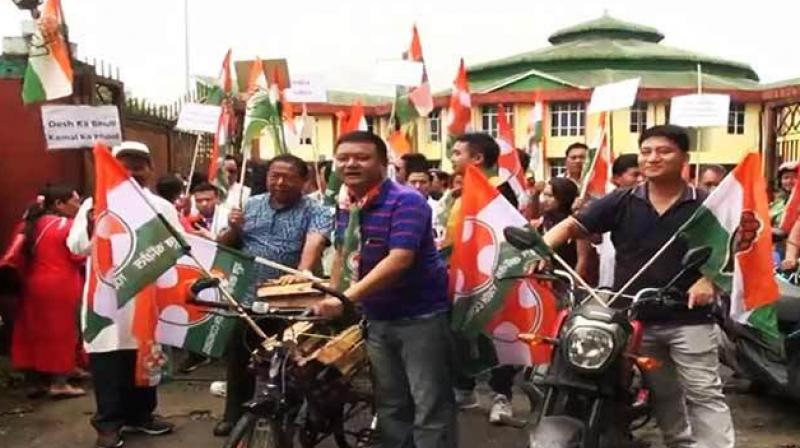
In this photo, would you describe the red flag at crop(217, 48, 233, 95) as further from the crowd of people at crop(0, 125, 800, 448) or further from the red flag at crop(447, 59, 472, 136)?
the crowd of people at crop(0, 125, 800, 448)

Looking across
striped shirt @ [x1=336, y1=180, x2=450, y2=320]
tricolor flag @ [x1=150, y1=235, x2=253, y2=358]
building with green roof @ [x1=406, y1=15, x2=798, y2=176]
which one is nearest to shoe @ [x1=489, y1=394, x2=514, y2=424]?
striped shirt @ [x1=336, y1=180, x2=450, y2=320]

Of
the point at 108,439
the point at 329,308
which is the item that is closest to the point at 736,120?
the point at 108,439

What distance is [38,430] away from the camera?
588cm

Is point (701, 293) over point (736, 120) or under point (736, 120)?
under

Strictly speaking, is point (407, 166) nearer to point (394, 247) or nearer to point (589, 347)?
point (394, 247)

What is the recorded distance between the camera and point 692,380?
4109mm

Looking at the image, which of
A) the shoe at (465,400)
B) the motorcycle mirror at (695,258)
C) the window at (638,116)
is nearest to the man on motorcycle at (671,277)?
the motorcycle mirror at (695,258)

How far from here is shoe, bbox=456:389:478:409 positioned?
620 centimetres

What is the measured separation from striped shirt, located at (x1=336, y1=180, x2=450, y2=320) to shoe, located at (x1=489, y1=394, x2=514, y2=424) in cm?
178

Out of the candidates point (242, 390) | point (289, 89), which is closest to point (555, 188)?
point (242, 390)

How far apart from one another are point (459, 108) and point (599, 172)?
211 cm

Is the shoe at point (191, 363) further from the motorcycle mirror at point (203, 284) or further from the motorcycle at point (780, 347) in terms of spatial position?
the motorcycle at point (780, 347)

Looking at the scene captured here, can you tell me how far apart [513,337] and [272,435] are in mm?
1395

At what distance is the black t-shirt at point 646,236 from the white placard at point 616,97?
420 cm
